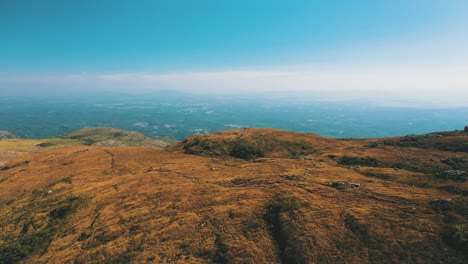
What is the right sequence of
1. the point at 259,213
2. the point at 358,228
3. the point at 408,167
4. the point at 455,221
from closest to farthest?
the point at 455,221 < the point at 358,228 < the point at 259,213 < the point at 408,167

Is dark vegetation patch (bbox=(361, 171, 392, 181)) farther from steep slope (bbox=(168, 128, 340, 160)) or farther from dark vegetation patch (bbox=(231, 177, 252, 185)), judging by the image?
steep slope (bbox=(168, 128, 340, 160))

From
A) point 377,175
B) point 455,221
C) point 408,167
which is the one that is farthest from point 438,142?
point 455,221

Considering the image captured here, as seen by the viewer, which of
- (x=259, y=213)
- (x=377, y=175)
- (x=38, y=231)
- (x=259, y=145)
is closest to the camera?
(x=259, y=213)

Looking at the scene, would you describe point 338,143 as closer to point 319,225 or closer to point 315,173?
point 315,173

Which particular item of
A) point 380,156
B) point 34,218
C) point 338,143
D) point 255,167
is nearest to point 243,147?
point 255,167

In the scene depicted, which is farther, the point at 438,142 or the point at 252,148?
the point at 252,148

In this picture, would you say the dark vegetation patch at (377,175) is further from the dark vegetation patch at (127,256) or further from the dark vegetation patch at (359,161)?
the dark vegetation patch at (127,256)

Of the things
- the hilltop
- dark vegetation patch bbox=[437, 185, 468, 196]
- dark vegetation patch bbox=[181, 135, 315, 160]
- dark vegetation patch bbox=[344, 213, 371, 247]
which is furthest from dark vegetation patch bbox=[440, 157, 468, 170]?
dark vegetation patch bbox=[344, 213, 371, 247]

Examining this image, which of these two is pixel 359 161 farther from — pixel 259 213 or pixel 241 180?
pixel 259 213
